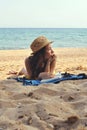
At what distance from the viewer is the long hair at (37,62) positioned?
6.15 metres

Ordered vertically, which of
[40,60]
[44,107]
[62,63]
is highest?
[40,60]

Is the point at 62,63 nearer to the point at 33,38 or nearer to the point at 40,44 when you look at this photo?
the point at 40,44

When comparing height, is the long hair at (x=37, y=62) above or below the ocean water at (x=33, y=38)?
above

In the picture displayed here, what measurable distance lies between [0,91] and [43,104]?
1.13 meters

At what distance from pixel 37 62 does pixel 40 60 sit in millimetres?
66

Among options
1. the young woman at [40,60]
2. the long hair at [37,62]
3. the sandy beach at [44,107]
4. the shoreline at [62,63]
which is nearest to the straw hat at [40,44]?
the young woman at [40,60]

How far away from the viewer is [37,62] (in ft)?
20.3

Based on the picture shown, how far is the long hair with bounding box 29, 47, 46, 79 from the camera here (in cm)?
615

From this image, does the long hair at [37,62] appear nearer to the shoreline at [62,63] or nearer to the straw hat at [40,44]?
the straw hat at [40,44]

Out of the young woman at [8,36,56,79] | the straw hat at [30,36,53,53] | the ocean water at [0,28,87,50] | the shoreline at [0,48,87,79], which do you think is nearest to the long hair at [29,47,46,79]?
the young woman at [8,36,56,79]

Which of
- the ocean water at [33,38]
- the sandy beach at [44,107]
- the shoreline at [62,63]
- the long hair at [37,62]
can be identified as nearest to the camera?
the sandy beach at [44,107]

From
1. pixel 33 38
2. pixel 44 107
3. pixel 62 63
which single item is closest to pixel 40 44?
pixel 44 107

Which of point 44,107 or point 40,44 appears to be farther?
point 40,44

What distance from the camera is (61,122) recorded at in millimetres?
3604
